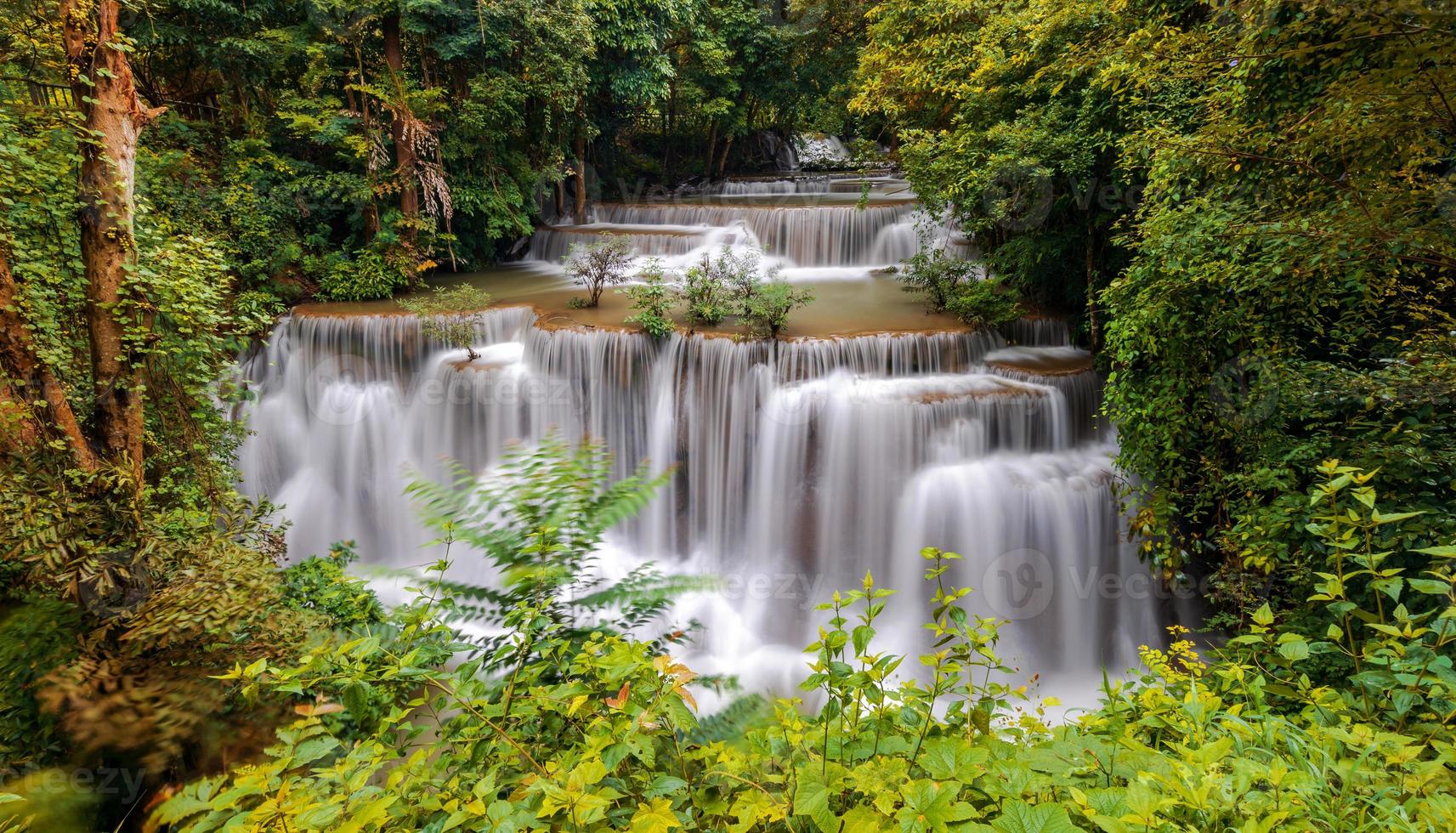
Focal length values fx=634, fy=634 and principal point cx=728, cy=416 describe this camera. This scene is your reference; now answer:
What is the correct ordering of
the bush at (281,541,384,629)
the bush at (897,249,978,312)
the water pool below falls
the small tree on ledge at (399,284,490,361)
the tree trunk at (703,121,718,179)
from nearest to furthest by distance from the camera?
1. the bush at (281,541,384,629)
2. the water pool below falls
3. the small tree on ledge at (399,284,490,361)
4. the bush at (897,249,978,312)
5. the tree trunk at (703,121,718,179)

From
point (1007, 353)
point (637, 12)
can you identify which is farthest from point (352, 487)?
point (637, 12)

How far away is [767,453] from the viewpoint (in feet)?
24.8

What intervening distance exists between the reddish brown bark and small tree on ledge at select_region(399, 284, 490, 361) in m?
4.69

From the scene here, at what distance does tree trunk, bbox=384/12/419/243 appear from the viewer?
387 inches

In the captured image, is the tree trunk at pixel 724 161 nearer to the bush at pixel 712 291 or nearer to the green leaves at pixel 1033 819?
the bush at pixel 712 291

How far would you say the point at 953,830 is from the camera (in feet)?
4.01

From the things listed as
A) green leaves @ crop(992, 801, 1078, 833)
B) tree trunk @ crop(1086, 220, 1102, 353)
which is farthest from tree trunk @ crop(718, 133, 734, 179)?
green leaves @ crop(992, 801, 1078, 833)

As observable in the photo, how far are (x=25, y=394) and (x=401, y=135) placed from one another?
7.61 m

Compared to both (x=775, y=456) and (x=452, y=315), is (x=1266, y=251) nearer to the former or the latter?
(x=775, y=456)

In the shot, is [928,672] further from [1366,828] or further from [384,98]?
[384,98]

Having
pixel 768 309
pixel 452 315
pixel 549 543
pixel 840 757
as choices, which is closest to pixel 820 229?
pixel 768 309

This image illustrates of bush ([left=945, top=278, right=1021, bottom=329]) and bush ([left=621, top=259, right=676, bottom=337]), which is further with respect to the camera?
bush ([left=945, top=278, right=1021, bottom=329])

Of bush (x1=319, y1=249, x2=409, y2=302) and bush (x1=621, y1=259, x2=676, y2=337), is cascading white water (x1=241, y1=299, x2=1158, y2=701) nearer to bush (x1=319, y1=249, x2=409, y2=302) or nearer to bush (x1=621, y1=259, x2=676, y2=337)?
bush (x1=621, y1=259, x2=676, y2=337)

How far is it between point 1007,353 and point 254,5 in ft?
42.2
